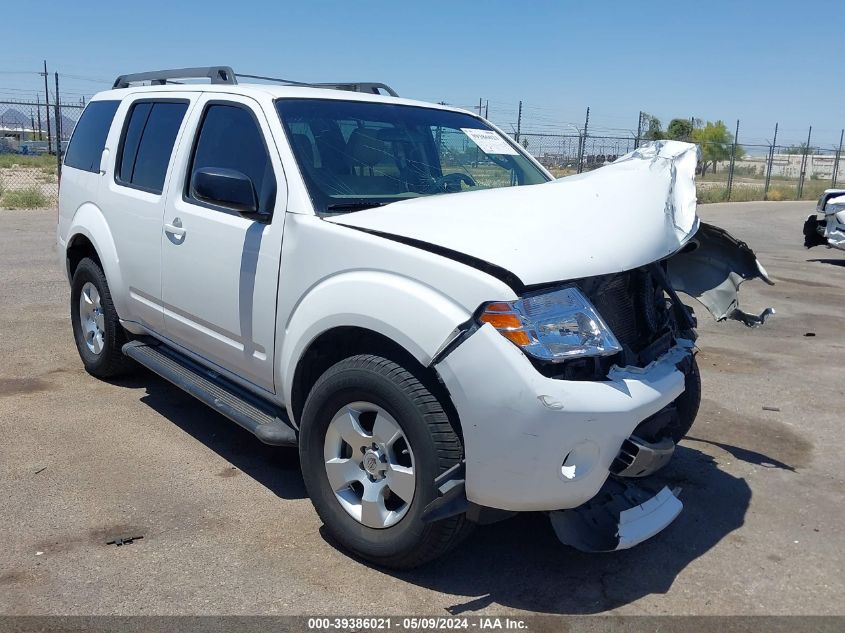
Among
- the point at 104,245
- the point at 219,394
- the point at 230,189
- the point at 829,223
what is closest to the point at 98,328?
the point at 104,245

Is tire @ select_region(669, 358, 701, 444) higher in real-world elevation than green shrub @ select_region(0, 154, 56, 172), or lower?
higher

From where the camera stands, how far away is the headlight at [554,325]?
2986mm

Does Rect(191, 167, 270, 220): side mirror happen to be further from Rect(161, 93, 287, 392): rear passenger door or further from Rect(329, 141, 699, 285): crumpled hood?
Rect(329, 141, 699, 285): crumpled hood

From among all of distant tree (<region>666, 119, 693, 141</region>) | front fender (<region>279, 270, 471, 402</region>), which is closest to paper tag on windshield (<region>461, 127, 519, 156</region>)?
front fender (<region>279, 270, 471, 402</region>)

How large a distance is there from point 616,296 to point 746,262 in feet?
2.95

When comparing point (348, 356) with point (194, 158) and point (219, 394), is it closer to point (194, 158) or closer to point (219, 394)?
point (219, 394)

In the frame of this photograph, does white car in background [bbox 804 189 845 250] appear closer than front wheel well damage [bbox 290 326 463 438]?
No

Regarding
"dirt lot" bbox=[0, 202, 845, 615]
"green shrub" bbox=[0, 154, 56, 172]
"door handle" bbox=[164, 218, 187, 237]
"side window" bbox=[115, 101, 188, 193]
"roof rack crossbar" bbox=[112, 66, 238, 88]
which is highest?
"roof rack crossbar" bbox=[112, 66, 238, 88]

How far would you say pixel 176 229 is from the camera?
4.61 m

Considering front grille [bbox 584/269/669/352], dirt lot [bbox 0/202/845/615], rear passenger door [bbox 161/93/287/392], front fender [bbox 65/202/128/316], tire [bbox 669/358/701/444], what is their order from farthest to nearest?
front fender [bbox 65/202/128/316]
tire [bbox 669/358/701/444]
rear passenger door [bbox 161/93/287/392]
front grille [bbox 584/269/669/352]
dirt lot [bbox 0/202/845/615]

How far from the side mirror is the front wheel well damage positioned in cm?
73

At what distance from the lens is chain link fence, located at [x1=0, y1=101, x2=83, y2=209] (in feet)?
61.5

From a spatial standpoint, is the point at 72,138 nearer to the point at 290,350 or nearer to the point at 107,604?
the point at 290,350

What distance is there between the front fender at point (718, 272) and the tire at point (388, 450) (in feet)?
5.49
